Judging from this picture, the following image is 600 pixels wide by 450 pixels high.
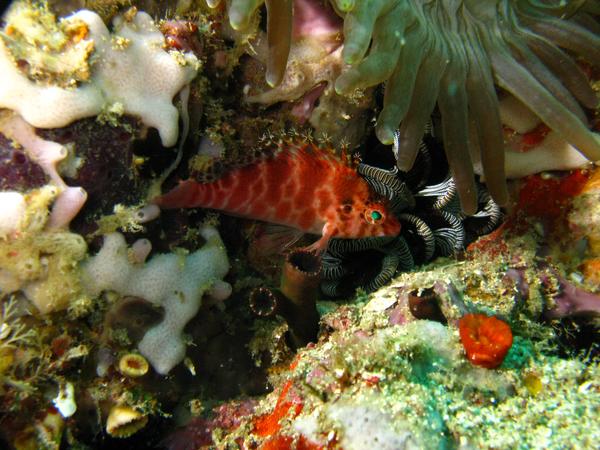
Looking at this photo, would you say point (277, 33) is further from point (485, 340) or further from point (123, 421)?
point (123, 421)

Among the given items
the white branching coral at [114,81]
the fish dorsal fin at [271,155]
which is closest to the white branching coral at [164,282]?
the fish dorsal fin at [271,155]

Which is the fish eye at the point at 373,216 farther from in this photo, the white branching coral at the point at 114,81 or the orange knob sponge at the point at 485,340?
the white branching coral at the point at 114,81

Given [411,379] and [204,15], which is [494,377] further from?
[204,15]

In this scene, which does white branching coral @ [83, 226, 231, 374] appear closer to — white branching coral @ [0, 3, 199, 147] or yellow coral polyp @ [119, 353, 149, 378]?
yellow coral polyp @ [119, 353, 149, 378]

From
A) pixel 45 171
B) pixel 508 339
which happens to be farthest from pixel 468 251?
pixel 45 171

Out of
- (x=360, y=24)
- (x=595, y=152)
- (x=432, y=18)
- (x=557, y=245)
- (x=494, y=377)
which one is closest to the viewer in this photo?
(x=494, y=377)
